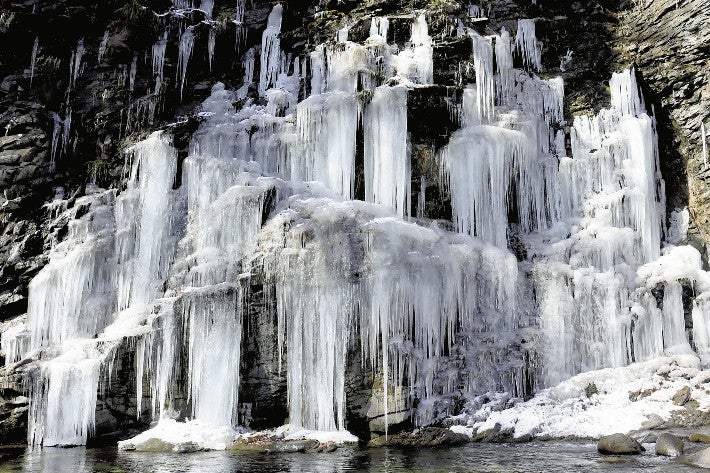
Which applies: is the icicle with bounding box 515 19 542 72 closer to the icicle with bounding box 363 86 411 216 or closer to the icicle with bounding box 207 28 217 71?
the icicle with bounding box 363 86 411 216

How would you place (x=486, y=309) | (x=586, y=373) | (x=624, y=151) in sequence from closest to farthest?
1. (x=586, y=373)
2. (x=486, y=309)
3. (x=624, y=151)

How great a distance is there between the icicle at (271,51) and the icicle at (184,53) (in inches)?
101

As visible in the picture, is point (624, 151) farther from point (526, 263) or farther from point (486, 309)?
point (486, 309)

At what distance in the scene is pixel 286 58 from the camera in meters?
23.1

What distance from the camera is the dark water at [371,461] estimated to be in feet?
34.6

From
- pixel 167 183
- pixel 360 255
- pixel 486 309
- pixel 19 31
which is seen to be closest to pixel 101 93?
pixel 19 31

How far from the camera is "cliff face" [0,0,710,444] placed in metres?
19.0

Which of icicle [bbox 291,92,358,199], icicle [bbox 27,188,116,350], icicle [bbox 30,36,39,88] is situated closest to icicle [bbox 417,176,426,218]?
icicle [bbox 291,92,358,199]

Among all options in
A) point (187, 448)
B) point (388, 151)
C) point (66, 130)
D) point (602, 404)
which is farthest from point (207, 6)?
point (602, 404)

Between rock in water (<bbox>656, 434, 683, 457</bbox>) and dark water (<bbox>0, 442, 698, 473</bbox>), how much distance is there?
0.72 feet

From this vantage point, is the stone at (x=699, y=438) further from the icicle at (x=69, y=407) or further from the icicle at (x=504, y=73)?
the icicle at (x=69, y=407)

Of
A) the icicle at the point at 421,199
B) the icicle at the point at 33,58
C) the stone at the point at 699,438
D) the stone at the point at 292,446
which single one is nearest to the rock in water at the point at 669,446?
the stone at the point at 699,438

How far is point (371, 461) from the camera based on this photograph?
11.9m

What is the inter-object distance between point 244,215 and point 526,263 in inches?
306
